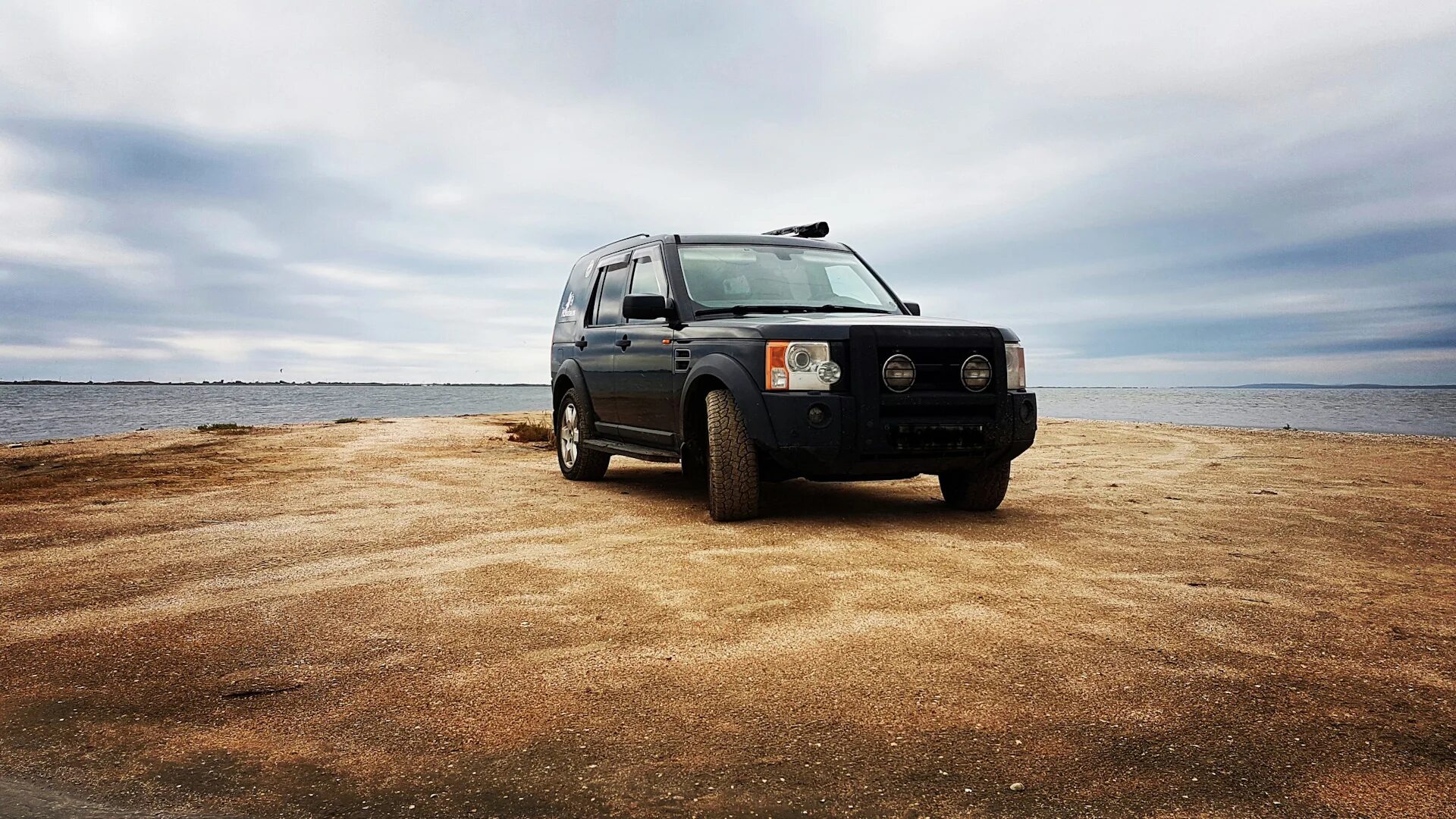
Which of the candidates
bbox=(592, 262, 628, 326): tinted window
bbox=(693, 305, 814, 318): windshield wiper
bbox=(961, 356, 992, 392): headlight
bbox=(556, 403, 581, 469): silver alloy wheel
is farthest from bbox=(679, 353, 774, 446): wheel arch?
bbox=(556, 403, 581, 469): silver alloy wheel

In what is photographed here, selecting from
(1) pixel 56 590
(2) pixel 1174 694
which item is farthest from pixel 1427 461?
(1) pixel 56 590

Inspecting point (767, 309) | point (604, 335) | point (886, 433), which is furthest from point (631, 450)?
point (886, 433)

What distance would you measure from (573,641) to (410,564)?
5.61 feet

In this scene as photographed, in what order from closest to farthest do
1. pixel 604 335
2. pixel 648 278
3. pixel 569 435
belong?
pixel 648 278, pixel 604 335, pixel 569 435

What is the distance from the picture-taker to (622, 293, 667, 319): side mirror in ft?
20.8

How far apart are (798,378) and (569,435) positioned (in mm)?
3829

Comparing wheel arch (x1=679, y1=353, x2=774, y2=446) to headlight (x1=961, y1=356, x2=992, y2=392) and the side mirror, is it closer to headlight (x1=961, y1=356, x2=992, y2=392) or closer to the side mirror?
the side mirror

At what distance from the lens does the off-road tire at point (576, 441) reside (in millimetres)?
8156

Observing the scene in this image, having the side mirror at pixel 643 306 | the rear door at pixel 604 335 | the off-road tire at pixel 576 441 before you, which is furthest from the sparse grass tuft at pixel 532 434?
the side mirror at pixel 643 306

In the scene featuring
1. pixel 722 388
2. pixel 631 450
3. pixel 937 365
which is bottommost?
pixel 631 450

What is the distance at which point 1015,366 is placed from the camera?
19.6 feet

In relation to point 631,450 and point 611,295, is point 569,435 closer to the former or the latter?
point 611,295

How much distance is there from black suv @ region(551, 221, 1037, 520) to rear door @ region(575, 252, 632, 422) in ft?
0.40

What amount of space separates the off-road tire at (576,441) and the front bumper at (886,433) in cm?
288
